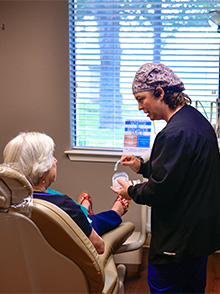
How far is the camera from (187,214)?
144cm

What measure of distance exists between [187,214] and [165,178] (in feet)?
0.58

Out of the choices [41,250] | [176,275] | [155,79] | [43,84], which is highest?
[43,84]

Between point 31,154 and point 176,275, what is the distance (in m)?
0.77

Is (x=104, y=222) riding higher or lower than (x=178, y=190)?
lower

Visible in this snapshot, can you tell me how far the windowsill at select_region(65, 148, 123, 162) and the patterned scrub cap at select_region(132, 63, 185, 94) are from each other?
1.28 m

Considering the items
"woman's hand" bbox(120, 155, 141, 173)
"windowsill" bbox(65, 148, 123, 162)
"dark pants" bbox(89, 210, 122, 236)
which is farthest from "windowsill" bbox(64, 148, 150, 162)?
"woman's hand" bbox(120, 155, 141, 173)

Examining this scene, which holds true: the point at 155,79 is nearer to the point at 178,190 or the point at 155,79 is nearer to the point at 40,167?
the point at 178,190

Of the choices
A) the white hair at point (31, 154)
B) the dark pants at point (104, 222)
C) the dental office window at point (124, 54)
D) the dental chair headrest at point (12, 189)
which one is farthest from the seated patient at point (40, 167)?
the dental office window at point (124, 54)

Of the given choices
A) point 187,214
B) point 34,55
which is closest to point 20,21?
point 34,55

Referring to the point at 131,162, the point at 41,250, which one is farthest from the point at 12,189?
the point at 131,162

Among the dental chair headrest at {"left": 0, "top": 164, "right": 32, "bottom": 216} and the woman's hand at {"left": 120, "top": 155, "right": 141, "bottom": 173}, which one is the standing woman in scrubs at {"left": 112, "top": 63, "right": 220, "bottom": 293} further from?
the dental chair headrest at {"left": 0, "top": 164, "right": 32, "bottom": 216}

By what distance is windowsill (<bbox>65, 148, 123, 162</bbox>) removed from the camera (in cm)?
285

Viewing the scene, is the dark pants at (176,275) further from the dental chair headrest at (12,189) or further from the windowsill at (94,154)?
the windowsill at (94,154)

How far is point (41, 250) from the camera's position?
1.27 m
